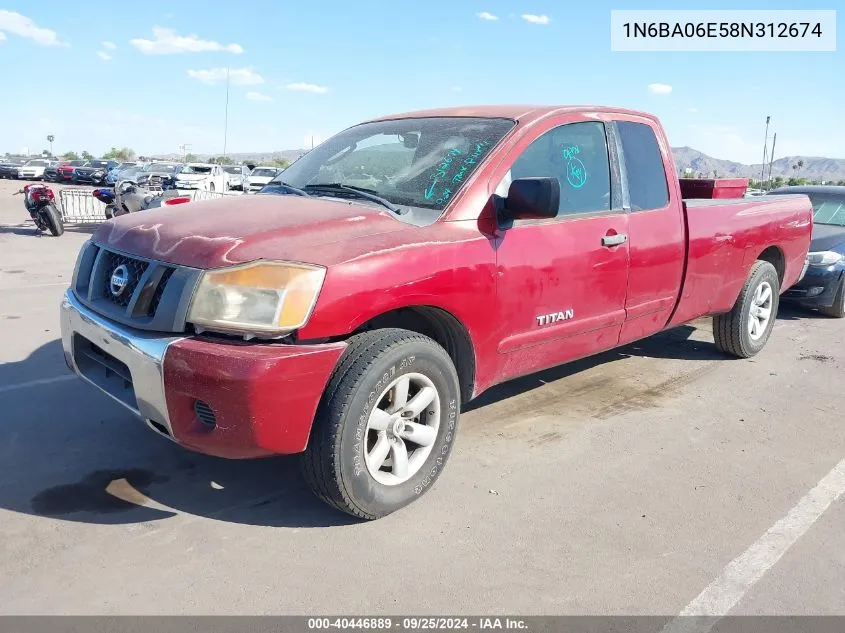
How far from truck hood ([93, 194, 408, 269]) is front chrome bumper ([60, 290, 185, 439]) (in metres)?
0.34

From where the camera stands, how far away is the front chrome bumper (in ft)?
9.20

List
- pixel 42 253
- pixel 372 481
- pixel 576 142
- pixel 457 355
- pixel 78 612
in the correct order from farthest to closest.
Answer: pixel 42 253, pixel 576 142, pixel 457 355, pixel 372 481, pixel 78 612

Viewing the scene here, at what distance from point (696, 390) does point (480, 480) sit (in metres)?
2.31

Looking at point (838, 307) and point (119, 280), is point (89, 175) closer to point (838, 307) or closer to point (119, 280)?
point (838, 307)

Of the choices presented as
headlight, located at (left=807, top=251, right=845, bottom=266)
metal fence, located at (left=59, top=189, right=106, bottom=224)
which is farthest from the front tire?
metal fence, located at (left=59, top=189, right=106, bottom=224)

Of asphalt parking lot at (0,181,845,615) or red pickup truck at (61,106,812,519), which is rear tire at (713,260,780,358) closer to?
asphalt parking lot at (0,181,845,615)

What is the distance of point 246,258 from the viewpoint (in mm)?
2811

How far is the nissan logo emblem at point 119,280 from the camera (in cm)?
315

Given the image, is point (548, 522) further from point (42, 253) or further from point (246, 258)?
point (42, 253)

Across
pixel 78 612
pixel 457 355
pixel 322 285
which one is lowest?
pixel 78 612

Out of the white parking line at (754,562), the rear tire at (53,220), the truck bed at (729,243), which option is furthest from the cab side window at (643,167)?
the rear tire at (53,220)

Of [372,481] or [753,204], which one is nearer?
[372,481]

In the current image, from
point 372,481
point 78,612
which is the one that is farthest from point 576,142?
point 78,612

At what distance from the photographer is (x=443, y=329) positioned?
3465 millimetres
